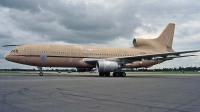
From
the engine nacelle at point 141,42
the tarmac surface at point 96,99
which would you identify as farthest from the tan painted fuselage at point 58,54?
the tarmac surface at point 96,99

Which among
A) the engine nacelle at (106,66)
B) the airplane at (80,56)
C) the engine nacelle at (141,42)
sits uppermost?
the engine nacelle at (141,42)

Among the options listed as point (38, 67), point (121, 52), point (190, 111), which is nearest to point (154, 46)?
point (121, 52)

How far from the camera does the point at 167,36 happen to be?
35188 mm

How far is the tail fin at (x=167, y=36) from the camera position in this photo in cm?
3491

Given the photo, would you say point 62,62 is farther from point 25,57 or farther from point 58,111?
point 58,111

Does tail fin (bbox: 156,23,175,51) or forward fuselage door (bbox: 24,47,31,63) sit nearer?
forward fuselage door (bbox: 24,47,31,63)

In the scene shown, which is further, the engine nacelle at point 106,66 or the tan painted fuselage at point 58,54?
the engine nacelle at point 106,66

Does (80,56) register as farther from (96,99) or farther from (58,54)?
(96,99)

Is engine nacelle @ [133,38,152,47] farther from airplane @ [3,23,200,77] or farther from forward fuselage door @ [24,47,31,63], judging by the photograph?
forward fuselage door @ [24,47,31,63]

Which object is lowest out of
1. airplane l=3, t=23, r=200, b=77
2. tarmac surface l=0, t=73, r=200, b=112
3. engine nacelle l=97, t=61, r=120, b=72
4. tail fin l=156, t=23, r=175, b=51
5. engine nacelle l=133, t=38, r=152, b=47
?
tarmac surface l=0, t=73, r=200, b=112

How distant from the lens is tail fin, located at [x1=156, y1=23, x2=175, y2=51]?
34.9 meters

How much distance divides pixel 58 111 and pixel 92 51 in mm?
22771

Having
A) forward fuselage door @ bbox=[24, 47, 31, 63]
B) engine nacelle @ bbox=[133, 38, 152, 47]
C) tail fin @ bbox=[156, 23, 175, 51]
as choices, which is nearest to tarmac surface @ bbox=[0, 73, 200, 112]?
forward fuselage door @ bbox=[24, 47, 31, 63]

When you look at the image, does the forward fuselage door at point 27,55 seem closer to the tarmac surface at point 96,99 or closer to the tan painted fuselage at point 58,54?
the tan painted fuselage at point 58,54
